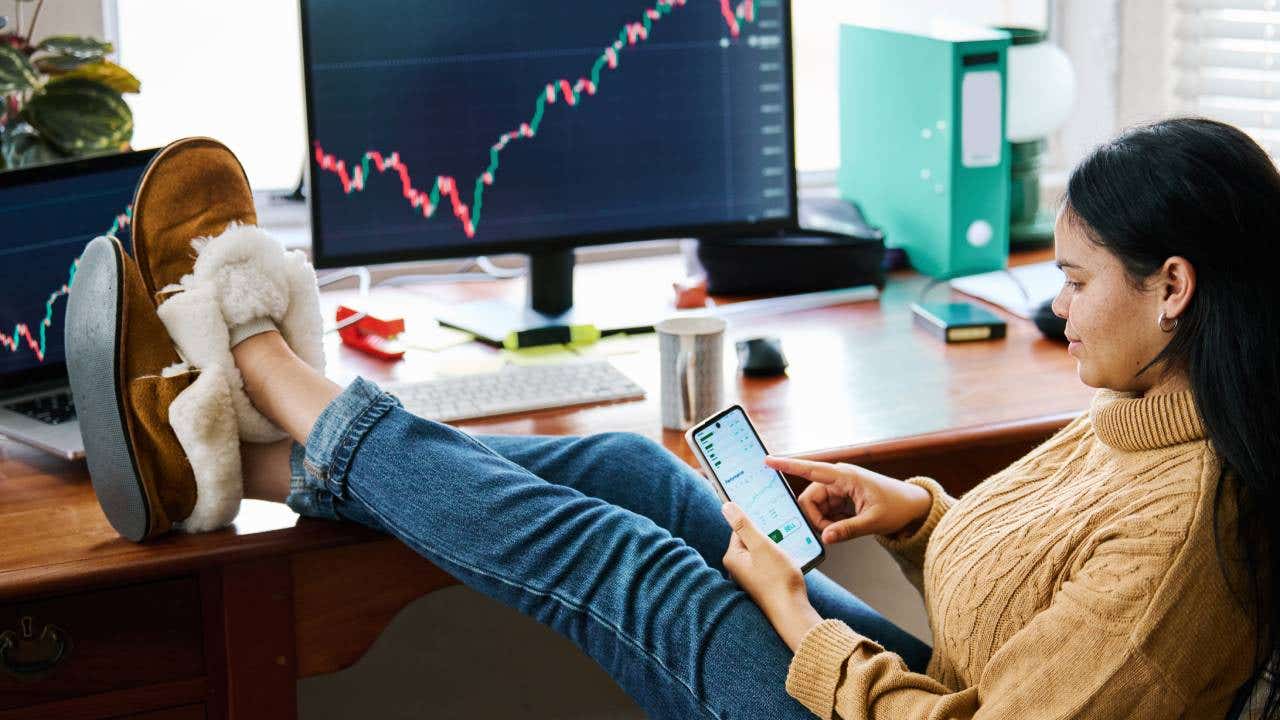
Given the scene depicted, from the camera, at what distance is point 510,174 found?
1.73 metres

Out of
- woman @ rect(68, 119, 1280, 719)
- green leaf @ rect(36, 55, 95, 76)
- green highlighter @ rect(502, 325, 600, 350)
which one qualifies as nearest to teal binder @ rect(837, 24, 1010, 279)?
green highlighter @ rect(502, 325, 600, 350)

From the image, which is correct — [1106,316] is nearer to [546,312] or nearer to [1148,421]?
[1148,421]

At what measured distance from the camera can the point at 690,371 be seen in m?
1.45

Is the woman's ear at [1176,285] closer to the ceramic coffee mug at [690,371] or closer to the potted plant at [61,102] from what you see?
the ceramic coffee mug at [690,371]

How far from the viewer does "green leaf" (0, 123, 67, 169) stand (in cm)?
157

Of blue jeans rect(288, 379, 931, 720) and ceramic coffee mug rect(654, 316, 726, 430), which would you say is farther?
ceramic coffee mug rect(654, 316, 726, 430)

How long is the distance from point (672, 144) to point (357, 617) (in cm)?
77

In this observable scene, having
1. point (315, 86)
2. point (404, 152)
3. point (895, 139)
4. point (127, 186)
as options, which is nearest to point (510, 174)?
point (404, 152)

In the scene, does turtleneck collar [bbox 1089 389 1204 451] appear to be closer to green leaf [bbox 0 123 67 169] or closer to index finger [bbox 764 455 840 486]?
index finger [bbox 764 455 840 486]

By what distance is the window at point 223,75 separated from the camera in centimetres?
205

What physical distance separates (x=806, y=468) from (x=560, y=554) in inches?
9.9

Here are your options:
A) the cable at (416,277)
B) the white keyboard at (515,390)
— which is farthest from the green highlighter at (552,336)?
the cable at (416,277)

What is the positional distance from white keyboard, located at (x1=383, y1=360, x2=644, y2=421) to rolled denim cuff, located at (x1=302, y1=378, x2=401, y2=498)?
0.78 feet

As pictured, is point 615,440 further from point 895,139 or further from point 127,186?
point 895,139
